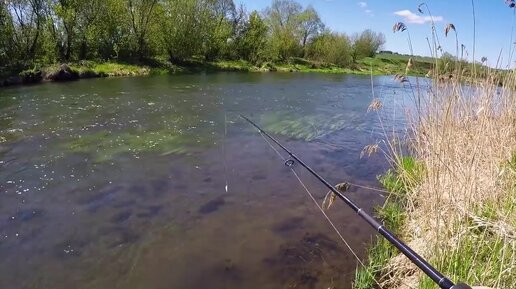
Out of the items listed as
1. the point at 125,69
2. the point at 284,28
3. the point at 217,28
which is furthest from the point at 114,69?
the point at 284,28

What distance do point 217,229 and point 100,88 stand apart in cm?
2018

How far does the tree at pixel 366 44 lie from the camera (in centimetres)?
8007

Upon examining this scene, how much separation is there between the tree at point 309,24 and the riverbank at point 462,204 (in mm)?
72615

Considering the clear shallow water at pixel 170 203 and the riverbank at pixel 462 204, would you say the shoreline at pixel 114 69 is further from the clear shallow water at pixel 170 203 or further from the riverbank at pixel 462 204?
the clear shallow water at pixel 170 203

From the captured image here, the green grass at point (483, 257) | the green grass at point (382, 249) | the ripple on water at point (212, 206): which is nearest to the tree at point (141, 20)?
the ripple on water at point (212, 206)

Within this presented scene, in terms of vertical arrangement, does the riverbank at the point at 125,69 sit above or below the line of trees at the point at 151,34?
below

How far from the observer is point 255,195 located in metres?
7.54

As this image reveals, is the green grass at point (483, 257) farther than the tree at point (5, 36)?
No

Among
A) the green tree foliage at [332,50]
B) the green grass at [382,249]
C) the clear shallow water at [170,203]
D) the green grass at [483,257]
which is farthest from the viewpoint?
the green tree foliage at [332,50]

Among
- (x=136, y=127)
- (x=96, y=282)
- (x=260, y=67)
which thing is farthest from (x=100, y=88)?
(x=260, y=67)

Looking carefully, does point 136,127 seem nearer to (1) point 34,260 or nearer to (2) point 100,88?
(1) point 34,260

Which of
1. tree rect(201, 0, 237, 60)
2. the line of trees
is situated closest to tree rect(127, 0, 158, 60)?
the line of trees

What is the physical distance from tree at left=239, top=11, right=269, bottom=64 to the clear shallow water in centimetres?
4470

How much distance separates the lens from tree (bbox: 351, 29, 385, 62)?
263 feet
